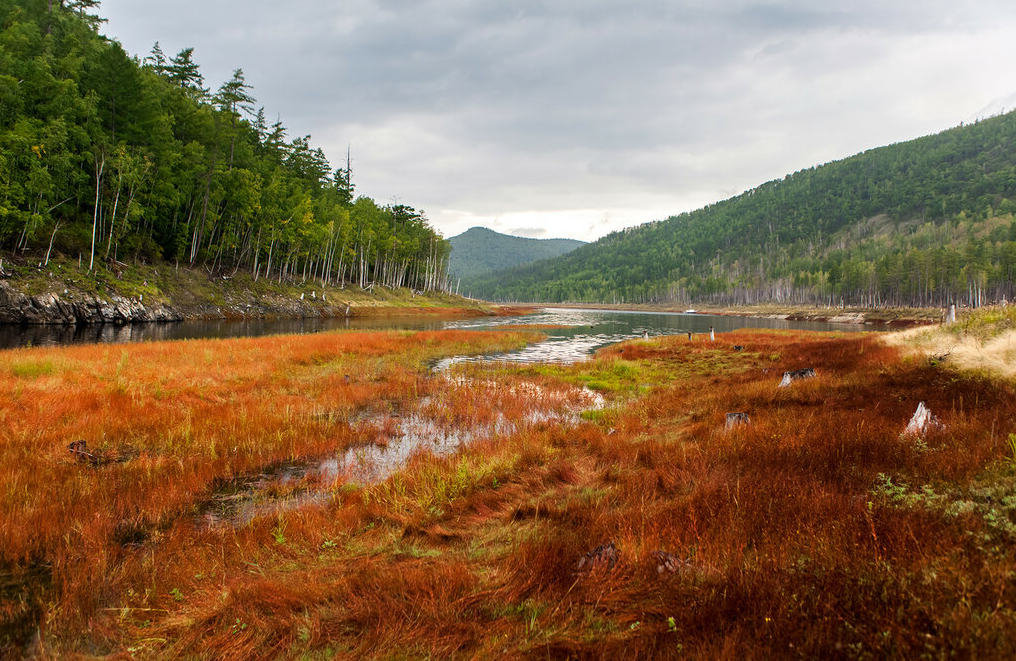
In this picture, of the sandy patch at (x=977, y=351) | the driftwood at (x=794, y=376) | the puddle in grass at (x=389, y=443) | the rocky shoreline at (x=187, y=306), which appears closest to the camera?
the puddle in grass at (x=389, y=443)

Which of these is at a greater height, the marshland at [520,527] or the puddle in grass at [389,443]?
the marshland at [520,527]

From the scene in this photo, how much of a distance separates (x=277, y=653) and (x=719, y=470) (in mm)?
5685

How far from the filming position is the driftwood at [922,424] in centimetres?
620

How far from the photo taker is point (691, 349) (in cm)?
2808

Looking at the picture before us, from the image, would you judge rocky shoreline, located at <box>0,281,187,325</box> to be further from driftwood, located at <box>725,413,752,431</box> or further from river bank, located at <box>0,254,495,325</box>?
driftwood, located at <box>725,413,752,431</box>

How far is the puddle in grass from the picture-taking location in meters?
6.68

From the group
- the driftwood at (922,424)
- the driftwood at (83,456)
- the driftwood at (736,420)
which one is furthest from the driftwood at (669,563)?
the driftwood at (83,456)

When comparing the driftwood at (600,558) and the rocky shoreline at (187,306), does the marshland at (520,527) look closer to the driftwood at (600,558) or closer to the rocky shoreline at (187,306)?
the driftwood at (600,558)

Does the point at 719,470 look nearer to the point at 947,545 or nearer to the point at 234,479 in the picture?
the point at 947,545

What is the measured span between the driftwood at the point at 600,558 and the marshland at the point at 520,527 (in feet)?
0.10

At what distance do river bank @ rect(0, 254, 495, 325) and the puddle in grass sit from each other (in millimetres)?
37326

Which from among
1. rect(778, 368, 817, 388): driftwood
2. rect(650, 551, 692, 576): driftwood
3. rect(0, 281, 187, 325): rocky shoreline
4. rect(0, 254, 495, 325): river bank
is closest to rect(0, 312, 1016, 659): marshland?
rect(650, 551, 692, 576): driftwood

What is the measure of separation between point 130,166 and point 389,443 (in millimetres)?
48861

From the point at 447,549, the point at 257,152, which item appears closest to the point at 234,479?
the point at 447,549
